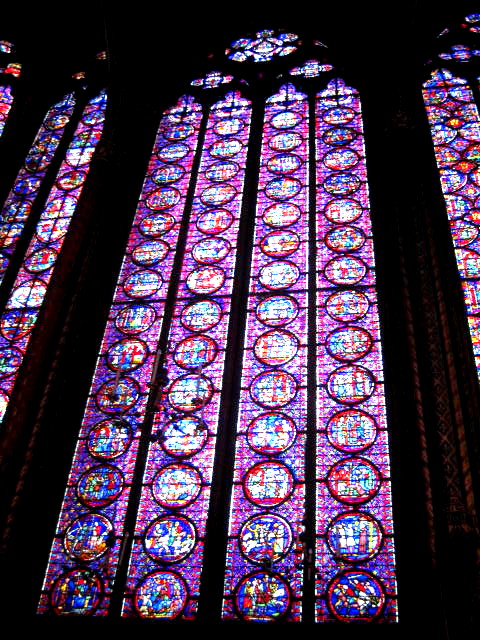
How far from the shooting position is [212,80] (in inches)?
530

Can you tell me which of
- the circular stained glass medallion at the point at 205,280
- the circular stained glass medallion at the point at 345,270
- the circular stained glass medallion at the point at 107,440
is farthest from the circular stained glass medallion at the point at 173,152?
the circular stained glass medallion at the point at 107,440

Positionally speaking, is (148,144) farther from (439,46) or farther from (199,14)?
(439,46)

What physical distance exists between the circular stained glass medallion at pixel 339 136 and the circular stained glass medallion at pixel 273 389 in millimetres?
3954

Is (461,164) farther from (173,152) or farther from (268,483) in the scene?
(268,483)

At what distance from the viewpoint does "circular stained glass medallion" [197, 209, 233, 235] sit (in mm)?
11070

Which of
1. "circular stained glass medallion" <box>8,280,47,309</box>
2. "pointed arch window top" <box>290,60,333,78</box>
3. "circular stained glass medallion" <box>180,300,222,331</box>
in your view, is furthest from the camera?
"pointed arch window top" <box>290,60,333,78</box>

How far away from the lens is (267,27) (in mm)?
14008

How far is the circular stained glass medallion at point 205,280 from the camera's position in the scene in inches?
410

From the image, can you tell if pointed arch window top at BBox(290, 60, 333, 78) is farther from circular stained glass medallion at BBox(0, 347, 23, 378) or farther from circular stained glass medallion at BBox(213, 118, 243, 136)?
circular stained glass medallion at BBox(0, 347, 23, 378)

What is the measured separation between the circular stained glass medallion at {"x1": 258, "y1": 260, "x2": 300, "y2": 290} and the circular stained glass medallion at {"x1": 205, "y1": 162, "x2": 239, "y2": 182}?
187 centimetres

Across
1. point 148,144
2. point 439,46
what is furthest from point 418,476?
point 439,46

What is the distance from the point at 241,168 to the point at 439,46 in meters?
3.81

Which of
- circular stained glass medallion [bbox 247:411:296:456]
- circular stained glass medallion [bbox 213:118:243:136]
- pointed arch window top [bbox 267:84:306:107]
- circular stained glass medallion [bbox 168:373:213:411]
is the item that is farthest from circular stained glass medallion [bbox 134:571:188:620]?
pointed arch window top [bbox 267:84:306:107]

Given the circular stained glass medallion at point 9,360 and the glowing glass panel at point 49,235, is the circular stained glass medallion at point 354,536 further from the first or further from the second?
the circular stained glass medallion at point 9,360
